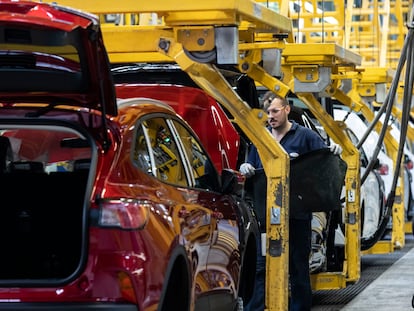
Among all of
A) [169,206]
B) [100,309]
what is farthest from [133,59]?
[100,309]

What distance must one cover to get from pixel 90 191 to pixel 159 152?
1.16m

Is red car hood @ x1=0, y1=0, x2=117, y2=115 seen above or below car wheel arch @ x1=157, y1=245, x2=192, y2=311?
above

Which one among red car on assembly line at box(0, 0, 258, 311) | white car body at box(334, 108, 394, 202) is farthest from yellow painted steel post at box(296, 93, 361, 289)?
red car on assembly line at box(0, 0, 258, 311)

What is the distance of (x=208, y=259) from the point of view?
718 cm

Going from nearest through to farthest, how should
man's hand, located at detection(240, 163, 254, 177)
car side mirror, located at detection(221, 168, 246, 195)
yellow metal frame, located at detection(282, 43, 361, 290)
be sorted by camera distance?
car side mirror, located at detection(221, 168, 246, 195) < man's hand, located at detection(240, 163, 254, 177) < yellow metal frame, located at detection(282, 43, 361, 290)

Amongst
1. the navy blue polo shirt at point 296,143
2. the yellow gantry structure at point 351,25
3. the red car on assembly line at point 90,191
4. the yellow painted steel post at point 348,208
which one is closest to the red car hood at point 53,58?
the red car on assembly line at point 90,191

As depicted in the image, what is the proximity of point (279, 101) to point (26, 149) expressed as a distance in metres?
2.94

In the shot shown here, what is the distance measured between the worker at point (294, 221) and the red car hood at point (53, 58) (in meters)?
3.30

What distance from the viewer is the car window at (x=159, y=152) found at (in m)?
6.74

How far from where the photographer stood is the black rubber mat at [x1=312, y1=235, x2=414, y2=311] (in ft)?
37.8

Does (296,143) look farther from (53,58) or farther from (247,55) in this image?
(53,58)

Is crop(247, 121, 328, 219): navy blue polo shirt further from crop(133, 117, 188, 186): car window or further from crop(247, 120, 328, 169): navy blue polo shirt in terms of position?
crop(133, 117, 188, 186): car window

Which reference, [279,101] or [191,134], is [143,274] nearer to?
[191,134]

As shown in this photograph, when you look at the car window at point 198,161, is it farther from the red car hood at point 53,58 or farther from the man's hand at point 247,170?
the man's hand at point 247,170
